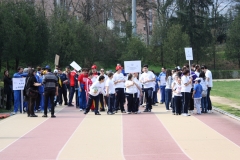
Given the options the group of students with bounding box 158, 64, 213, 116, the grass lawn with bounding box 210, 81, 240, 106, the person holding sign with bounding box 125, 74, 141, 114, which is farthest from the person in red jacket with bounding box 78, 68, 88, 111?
the grass lawn with bounding box 210, 81, 240, 106

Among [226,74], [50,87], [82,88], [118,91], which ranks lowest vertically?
[118,91]

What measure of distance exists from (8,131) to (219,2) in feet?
262

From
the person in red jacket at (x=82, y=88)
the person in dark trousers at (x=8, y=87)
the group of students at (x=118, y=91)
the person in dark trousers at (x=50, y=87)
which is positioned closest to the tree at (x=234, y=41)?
the person in red jacket at (x=82, y=88)

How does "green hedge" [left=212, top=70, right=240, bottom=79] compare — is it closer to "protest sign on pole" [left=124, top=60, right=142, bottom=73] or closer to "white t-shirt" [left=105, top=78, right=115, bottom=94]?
"protest sign on pole" [left=124, top=60, right=142, bottom=73]

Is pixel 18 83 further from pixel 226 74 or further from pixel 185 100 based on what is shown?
pixel 226 74

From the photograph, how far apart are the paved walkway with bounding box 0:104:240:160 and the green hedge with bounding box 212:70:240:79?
53.0 metres

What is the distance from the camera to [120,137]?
13609 millimetres

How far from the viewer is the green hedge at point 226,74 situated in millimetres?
71438

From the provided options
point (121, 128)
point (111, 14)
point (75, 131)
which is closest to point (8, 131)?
point (75, 131)

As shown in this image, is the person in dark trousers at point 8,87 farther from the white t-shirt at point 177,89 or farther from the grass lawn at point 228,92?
the grass lawn at point 228,92

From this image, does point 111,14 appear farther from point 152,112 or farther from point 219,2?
point 152,112

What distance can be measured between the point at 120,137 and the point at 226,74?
60657 millimetres

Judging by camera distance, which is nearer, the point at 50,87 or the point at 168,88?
the point at 50,87

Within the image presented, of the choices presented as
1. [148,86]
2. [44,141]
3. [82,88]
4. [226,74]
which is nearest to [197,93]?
[148,86]
